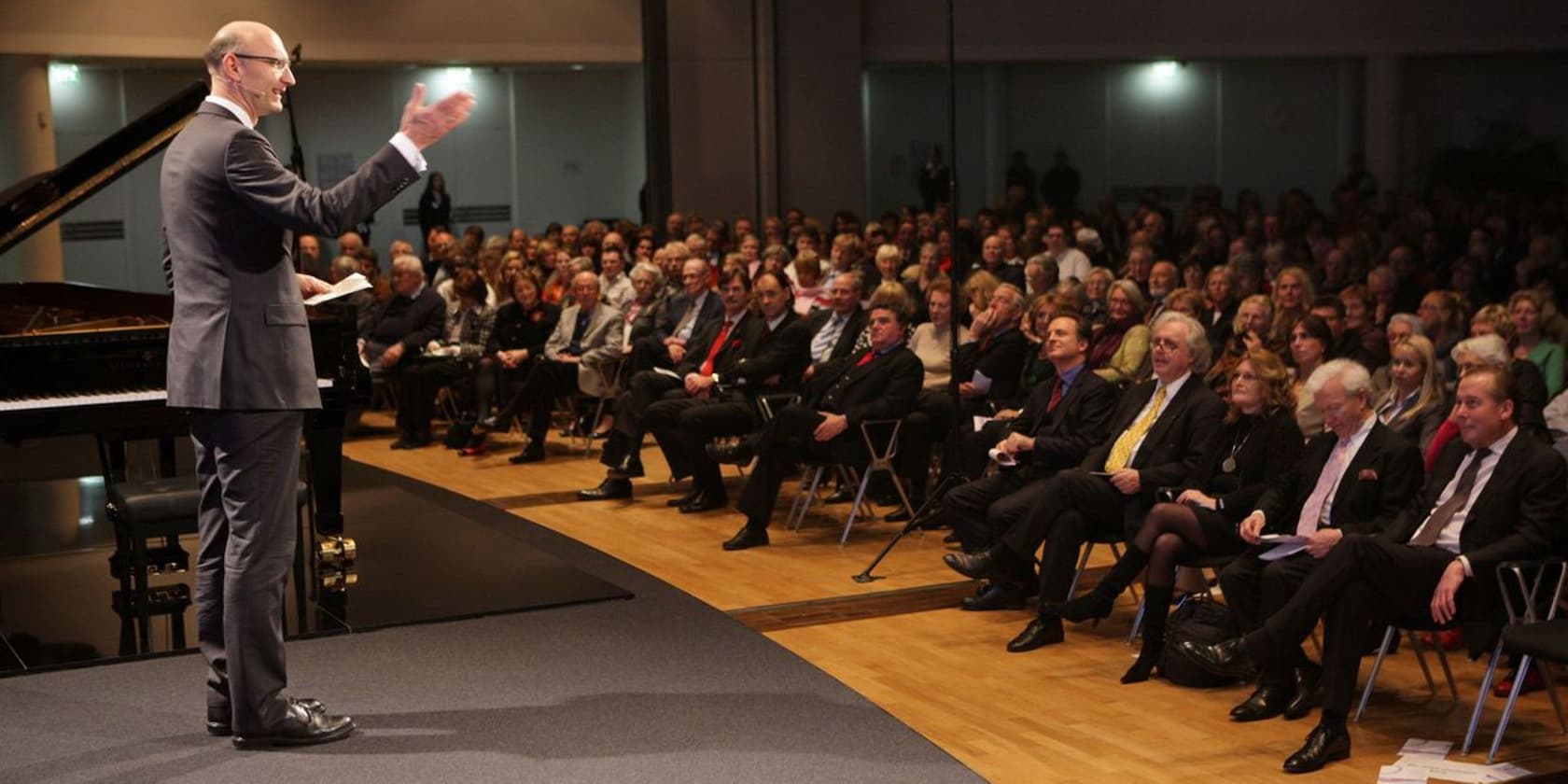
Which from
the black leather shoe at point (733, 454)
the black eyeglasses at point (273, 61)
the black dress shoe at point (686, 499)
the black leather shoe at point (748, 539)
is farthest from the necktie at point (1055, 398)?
the black eyeglasses at point (273, 61)

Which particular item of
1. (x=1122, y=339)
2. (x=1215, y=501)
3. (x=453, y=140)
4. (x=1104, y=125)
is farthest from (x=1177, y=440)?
(x=453, y=140)

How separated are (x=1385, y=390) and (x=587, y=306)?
4543 mm

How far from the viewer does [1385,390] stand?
6.52 m

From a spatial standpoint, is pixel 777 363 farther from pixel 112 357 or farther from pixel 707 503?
pixel 112 357

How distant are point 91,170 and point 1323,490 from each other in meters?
4.22

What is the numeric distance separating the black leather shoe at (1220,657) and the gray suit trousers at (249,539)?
8.61 ft

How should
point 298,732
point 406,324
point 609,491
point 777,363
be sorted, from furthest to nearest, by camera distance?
point 406,324 → point 609,491 → point 777,363 → point 298,732

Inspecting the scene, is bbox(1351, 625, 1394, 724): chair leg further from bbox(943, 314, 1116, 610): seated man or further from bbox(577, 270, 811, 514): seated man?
bbox(577, 270, 811, 514): seated man

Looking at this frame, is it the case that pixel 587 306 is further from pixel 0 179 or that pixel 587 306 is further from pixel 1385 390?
pixel 0 179

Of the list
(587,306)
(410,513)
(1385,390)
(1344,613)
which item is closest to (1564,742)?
(1344,613)

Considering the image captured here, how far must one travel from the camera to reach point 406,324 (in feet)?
33.9

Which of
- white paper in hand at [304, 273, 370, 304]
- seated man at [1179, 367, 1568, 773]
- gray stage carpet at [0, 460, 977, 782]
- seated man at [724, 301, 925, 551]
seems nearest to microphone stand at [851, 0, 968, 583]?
seated man at [724, 301, 925, 551]

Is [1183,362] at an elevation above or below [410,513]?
above

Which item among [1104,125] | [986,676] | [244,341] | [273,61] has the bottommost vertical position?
[986,676]
